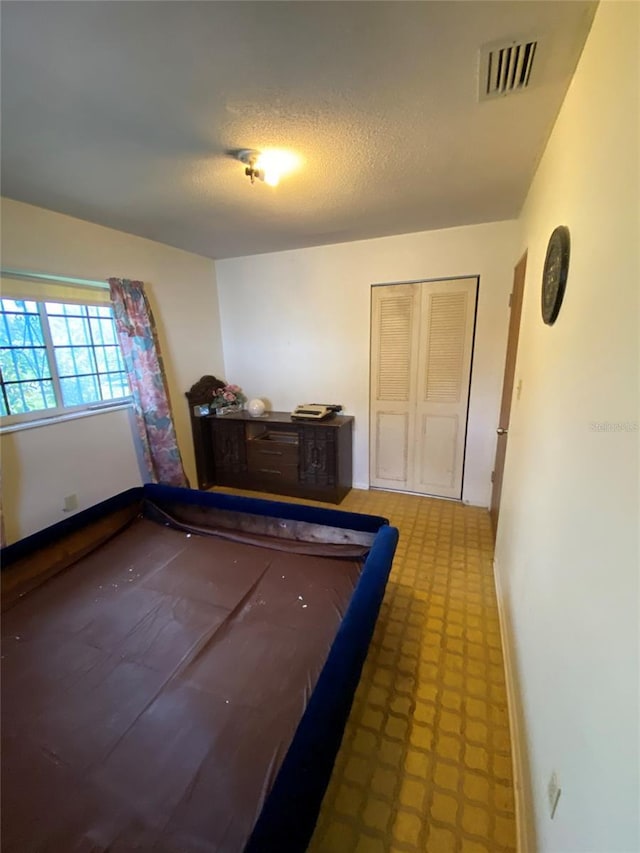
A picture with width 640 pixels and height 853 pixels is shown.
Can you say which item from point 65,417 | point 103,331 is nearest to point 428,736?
point 65,417

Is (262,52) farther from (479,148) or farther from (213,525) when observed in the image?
(213,525)

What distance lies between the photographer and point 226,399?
12.3ft

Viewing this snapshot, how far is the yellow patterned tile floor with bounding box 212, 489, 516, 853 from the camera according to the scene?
1.10 m

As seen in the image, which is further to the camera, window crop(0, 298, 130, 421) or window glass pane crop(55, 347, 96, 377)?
window glass pane crop(55, 347, 96, 377)

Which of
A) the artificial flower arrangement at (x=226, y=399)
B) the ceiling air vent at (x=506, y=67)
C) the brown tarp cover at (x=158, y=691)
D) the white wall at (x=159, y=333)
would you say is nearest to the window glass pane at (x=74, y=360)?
the white wall at (x=159, y=333)

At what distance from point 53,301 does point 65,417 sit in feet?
2.71

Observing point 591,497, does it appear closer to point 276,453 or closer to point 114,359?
point 276,453

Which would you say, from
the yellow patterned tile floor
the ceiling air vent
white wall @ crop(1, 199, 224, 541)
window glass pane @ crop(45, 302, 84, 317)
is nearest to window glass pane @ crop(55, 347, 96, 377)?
window glass pane @ crop(45, 302, 84, 317)

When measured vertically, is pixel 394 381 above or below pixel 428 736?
above

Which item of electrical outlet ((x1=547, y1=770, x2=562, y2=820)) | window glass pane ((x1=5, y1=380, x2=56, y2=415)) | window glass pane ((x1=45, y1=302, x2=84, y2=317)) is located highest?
window glass pane ((x1=45, y1=302, x2=84, y2=317))

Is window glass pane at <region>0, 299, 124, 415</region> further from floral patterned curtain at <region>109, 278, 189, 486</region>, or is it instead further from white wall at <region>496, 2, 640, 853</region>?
white wall at <region>496, 2, 640, 853</region>

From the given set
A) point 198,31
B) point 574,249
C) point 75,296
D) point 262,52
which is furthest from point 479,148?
point 75,296

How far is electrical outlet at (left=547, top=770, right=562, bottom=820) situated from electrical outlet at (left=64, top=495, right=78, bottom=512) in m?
2.97

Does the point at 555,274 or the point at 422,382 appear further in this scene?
the point at 422,382
